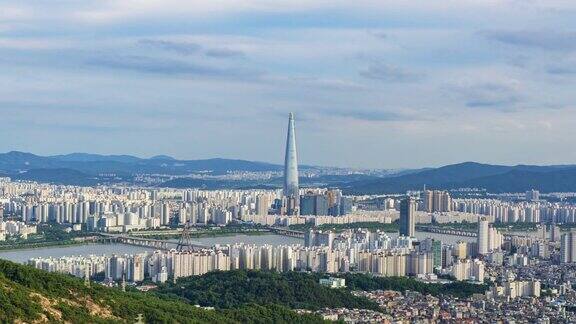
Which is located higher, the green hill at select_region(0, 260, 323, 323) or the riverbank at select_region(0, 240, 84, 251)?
the green hill at select_region(0, 260, 323, 323)

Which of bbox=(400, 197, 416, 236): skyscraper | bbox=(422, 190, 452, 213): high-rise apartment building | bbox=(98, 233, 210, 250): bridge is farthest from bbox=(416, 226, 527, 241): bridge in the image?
bbox=(98, 233, 210, 250): bridge

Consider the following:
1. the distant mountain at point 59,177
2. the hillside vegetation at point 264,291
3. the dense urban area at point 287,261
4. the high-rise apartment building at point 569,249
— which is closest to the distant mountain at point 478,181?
the dense urban area at point 287,261

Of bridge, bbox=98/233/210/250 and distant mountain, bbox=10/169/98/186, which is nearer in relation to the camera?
bridge, bbox=98/233/210/250

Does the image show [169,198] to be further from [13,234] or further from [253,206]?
[13,234]

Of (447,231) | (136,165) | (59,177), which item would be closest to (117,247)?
(447,231)

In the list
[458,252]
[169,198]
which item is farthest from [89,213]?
[458,252]

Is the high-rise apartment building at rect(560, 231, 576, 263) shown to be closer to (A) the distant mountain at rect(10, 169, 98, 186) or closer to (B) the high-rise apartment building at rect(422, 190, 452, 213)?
(B) the high-rise apartment building at rect(422, 190, 452, 213)
